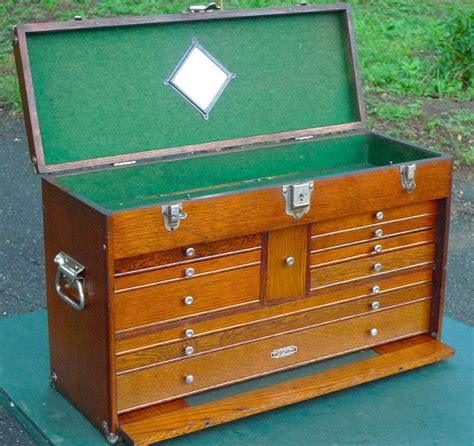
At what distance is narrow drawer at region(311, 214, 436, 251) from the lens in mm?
2768

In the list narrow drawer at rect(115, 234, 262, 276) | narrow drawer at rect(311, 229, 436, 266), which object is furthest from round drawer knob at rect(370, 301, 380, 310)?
narrow drawer at rect(115, 234, 262, 276)

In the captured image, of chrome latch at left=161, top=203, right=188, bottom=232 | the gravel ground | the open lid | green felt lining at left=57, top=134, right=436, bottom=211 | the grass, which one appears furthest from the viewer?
the grass

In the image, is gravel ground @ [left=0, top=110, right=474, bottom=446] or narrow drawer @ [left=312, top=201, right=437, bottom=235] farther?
gravel ground @ [left=0, top=110, right=474, bottom=446]

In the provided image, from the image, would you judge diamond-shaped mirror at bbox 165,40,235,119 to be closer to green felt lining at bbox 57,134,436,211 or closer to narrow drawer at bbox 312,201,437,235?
green felt lining at bbox 57,134,436,211

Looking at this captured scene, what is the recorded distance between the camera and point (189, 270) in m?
2.54

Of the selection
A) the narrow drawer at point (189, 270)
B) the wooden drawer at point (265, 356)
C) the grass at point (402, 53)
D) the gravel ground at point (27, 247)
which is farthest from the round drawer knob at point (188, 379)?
the grass at point (402, 53)

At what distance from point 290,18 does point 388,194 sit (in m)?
0.75

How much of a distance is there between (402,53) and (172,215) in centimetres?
591

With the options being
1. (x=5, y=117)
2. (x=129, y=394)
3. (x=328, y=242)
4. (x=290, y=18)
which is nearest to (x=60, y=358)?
(x=129, y=394)

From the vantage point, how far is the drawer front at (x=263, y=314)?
250 centimetres

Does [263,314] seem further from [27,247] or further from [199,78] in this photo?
[27,247]

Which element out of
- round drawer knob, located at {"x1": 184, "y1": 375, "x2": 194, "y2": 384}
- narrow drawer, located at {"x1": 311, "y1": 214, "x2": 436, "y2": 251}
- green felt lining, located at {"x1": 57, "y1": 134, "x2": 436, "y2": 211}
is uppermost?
green felt lining, located at {"x1": 57, "y1": 134, "x2": 436, "y2": 211}

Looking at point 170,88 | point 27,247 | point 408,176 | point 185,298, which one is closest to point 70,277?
point 185,298

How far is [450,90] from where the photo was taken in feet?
24.0
